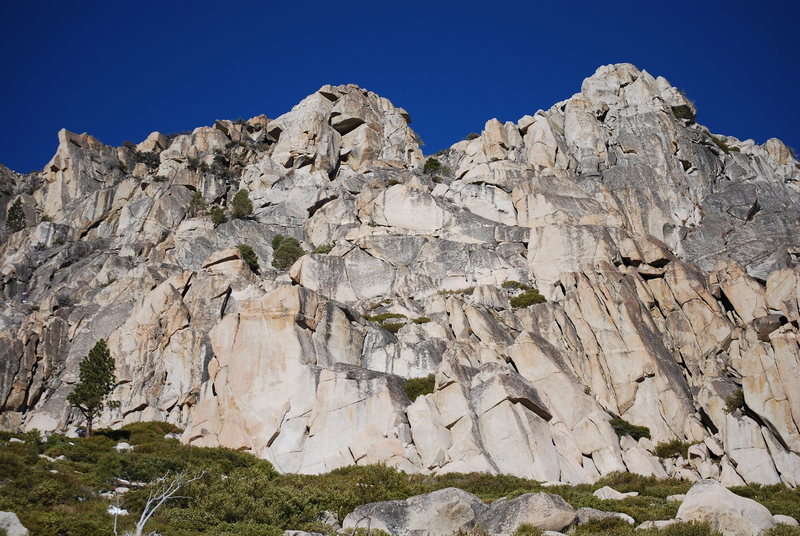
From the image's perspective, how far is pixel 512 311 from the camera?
63156 millimetres

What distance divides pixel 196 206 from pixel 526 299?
51.2 metres

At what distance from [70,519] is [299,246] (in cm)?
6016

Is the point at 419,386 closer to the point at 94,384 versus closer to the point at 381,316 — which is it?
the point at 381,316

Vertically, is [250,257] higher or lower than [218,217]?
lower

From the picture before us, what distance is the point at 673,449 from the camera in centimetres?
5019

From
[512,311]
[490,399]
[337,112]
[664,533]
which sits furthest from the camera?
[337,112]

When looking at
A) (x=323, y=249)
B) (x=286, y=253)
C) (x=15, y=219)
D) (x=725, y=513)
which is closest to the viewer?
(x=725, y=513)

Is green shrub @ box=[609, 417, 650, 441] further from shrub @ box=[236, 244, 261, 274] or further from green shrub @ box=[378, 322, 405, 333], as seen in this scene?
shrub @ box=[236, 244, 261, 274]

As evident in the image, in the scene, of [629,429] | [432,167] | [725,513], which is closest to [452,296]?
[629,429]

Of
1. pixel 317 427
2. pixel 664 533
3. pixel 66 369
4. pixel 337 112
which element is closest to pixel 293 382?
pixel 317 427

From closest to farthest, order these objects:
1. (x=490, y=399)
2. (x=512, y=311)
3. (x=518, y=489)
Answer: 1. (x=518, y=489)
2. (x=490, y=399)
3. (x=512, y=311)

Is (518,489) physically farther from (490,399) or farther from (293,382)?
(293,382)

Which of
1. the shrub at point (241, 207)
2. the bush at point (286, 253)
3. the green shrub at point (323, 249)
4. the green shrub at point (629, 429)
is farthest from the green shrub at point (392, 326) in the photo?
the shrub at point (241, 207)

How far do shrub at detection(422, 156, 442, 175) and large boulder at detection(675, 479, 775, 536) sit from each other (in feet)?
251
